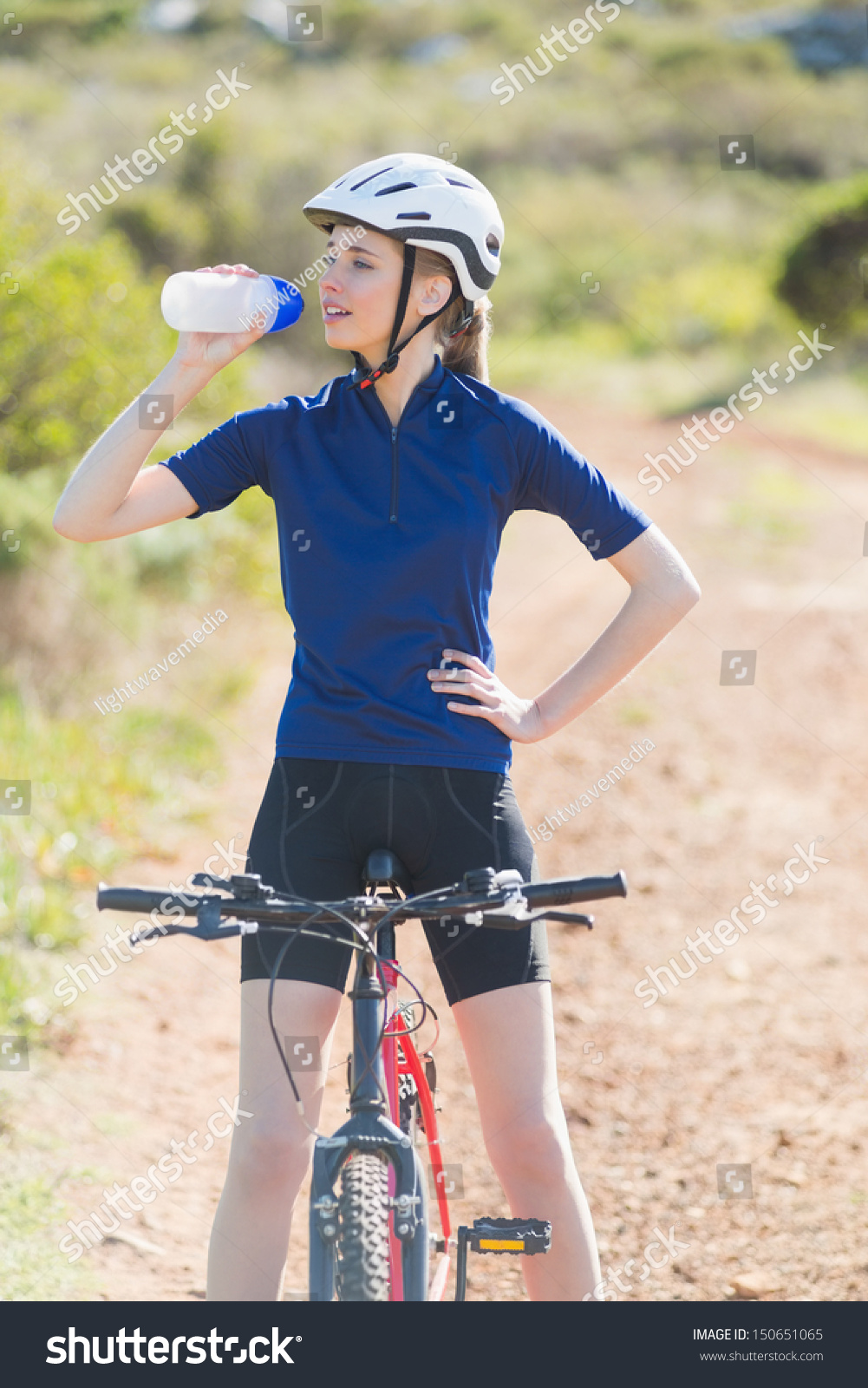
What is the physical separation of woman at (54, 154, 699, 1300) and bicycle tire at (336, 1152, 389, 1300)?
295 mm

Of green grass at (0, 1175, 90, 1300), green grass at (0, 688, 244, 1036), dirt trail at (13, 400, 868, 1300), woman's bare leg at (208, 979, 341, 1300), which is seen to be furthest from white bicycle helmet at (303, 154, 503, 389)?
green grass at (0, 688, 244, 1036)

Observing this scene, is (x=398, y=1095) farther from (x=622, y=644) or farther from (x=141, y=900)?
(x=622, y=644)

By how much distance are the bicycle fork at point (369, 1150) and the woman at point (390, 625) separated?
0.23 m

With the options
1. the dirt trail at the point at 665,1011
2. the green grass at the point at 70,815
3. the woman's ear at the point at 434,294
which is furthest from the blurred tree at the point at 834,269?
the woman's ear at the point at 434,294

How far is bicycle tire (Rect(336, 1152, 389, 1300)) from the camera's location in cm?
189

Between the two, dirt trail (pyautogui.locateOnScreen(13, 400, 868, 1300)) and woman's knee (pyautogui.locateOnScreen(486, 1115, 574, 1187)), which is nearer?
woman's knee (pyautogui.locateOnScreen(486, 1115, 574, 1187))

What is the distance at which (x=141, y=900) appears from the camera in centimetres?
197

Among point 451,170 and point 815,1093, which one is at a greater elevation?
point 451,170

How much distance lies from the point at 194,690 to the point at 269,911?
6.20 meters

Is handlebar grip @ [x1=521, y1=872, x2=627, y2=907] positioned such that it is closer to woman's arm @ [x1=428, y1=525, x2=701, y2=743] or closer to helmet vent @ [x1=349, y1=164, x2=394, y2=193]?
woman's arm @ [x1=428, y1=525, x2=701, y2=743]

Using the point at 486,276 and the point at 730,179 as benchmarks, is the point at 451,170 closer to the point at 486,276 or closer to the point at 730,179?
the point at 486,276

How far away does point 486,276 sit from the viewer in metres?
2.56
